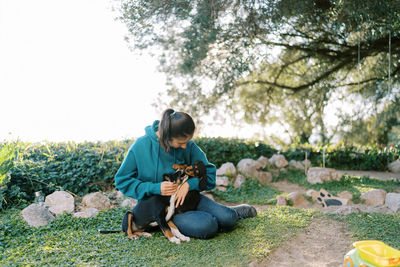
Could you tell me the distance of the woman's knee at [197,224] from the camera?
10.1ft

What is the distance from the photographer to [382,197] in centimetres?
542

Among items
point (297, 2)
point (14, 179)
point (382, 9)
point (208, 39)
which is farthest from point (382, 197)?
point (14, 179)

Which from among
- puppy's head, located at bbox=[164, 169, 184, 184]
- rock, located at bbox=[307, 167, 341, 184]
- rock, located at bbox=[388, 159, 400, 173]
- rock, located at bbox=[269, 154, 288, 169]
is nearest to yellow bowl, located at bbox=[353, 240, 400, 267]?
puppy's head, located at bbox=[164, 169, 184, 184]

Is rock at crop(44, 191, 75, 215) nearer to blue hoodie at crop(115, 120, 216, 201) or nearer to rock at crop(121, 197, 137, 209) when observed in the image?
rock at crop(121, 197, 137, 209)

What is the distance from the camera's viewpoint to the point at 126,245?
3020mm

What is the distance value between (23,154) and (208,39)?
3367 mm

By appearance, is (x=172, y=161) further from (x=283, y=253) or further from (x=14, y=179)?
(x=14, y=179)

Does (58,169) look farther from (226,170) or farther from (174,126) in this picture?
(226,170)

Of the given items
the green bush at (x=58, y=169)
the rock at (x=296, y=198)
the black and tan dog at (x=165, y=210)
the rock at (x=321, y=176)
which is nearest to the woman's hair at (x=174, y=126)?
the black and tan dog at (x=165, y=210)

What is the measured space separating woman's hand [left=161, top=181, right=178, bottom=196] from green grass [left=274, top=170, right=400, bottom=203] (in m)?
4.02

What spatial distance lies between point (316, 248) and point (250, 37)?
3998 mm

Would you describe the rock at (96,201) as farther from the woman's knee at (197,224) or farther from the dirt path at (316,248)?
the dirt path at (316,248)

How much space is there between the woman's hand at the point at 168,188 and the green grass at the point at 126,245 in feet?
1.33

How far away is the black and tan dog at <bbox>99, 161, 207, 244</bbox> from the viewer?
310 cm
